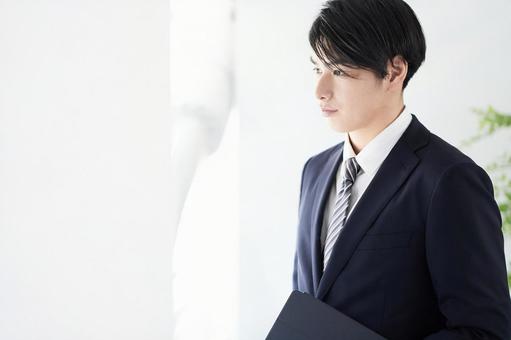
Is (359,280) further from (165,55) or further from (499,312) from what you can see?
(165,55)

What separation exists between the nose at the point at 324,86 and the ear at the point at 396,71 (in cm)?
12

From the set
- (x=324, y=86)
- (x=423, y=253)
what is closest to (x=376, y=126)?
(x=324, y=86)

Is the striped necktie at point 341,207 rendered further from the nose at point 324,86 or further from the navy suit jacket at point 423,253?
the nose at point 324,86

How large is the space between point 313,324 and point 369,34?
59 centimetres

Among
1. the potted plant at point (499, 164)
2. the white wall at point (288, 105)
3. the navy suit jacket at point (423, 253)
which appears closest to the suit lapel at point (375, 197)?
the navy suit jacket at point (423, 253)

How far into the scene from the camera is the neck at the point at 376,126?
1.21 metres

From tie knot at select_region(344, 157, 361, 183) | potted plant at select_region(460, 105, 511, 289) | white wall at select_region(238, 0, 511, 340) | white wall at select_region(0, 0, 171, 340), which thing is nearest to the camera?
tie knot at select_region(344, 157, 361, 183)

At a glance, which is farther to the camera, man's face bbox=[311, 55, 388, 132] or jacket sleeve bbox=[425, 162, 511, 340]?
man's face bbox=[311, 55, 388, 132]

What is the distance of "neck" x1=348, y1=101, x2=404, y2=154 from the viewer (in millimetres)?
1214

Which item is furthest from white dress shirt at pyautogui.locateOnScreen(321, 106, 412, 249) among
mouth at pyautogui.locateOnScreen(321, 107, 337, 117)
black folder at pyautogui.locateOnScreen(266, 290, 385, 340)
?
black folder at pyautogui.locateOnScreen(266, 290, 385, 340)

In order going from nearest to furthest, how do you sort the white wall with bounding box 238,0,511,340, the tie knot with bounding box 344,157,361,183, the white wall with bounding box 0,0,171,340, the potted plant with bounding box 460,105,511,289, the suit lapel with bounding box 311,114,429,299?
1. the suit lapel with bounding box 311,114,429,299
2. the tie knot with bounding box 344,157,361,183
3. the white wall with bounding box 0,0,171,340
4. the potted plant with bounding box 460,105,511,289
5. the white wall with bounding box 238,0,511,340

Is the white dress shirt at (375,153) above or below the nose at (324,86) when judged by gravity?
below

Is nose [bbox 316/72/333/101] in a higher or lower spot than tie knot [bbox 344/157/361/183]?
higher

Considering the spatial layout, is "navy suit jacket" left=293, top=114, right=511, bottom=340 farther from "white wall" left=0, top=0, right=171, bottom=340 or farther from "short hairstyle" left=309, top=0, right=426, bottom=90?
"white wall" left=0, top=0, right=171, bottom=340
